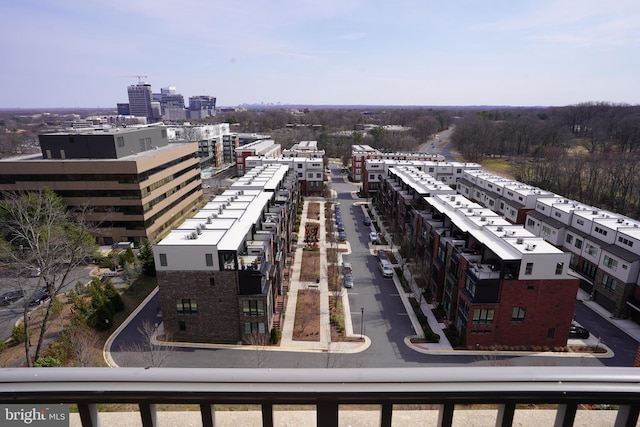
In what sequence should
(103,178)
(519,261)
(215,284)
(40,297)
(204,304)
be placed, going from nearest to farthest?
(519,261), (215,284), (204,304), (40,297), (103,178)

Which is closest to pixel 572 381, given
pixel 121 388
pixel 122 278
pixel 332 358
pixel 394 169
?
pixel 121 388

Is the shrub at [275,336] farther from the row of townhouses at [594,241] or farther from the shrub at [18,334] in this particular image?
the row of townhouses at [594,241]

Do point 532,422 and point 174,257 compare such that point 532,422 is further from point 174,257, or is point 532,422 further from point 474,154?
point 474,154

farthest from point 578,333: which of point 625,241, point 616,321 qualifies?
point 625,241

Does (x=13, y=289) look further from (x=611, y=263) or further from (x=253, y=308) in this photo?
(x=611, y=263)

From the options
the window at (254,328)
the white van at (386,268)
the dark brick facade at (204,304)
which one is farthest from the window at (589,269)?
the dark brick facade at (204,304)
